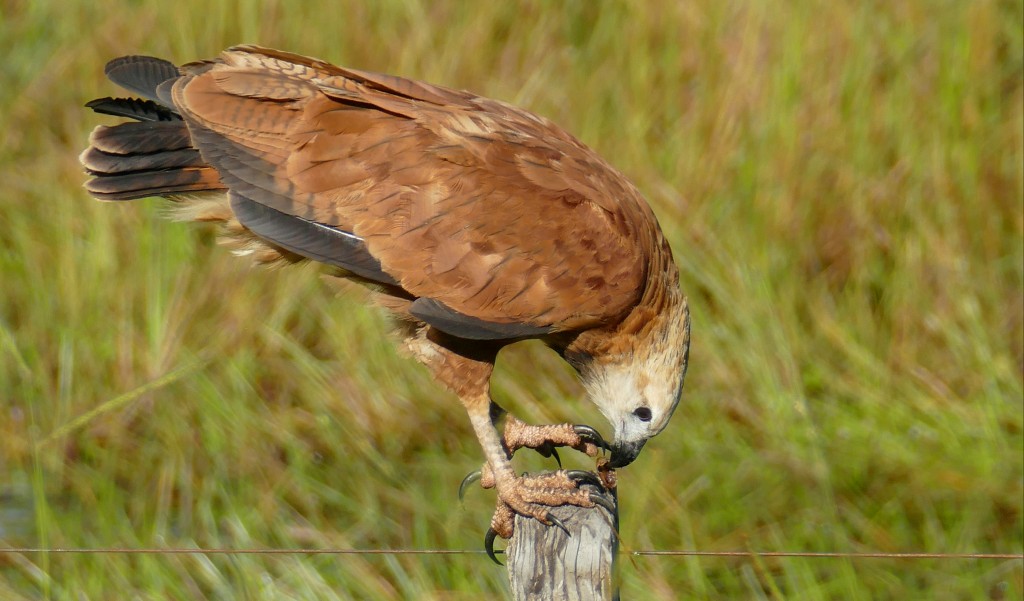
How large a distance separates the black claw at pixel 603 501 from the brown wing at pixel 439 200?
2.05ft

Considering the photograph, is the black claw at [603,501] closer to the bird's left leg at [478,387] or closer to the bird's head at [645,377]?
the bird's left leg at [478,387]

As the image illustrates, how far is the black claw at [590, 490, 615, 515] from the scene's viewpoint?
285 cm

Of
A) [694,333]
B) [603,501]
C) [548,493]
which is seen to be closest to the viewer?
[603,501]

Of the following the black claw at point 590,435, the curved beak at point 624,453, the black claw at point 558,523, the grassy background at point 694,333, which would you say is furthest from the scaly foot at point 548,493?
the grassy background at point 694,333

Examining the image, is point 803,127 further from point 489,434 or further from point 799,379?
point 489,434

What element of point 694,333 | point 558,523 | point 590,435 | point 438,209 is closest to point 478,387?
point 590,435

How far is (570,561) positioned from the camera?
8.71 ft

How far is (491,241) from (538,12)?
3316 millimetres

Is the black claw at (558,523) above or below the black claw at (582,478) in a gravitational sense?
above

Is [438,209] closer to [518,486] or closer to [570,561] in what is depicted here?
[518,486]

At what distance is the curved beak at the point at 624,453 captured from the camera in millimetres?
3580

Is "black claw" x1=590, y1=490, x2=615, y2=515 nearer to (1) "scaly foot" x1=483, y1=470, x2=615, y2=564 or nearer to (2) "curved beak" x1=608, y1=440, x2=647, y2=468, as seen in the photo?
(1) "scaly foot" x1=483, y1=470, x2=615, y2=564

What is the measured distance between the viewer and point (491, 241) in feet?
11.1

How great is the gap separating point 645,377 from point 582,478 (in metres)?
0.55
